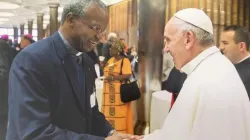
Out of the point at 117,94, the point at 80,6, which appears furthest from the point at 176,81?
the point at 80,6

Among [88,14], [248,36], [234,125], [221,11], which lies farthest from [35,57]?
[221,11]

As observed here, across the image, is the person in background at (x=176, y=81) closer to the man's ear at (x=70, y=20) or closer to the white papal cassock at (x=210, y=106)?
the white papal cassock at (x=210, y=106)

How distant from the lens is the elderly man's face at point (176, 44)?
74.9 inches

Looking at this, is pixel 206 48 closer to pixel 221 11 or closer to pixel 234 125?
pixel 234 125

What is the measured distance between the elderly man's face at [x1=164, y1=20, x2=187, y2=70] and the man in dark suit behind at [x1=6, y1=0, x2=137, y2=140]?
36 centimetres

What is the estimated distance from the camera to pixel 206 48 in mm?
1876

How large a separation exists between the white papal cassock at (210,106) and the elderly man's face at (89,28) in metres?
0.49

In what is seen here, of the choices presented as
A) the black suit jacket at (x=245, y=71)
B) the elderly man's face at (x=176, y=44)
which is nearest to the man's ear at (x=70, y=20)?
the elderly man's face at (x=176, y=44)

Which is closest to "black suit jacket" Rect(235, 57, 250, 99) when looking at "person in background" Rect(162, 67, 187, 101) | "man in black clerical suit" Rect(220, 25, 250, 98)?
"man in black clerical suit" Rect(220, 25, 250, 98)

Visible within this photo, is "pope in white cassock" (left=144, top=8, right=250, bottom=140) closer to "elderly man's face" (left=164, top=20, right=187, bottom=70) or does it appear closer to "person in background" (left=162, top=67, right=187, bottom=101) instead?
"elderly man's face" (left=164, top=20, right=187, bottom=70)

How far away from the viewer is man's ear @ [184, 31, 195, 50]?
1871mm

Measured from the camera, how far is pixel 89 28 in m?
1.77

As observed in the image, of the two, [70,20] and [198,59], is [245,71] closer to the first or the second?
[198,59]

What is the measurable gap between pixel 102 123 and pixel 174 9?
6.02 meters
